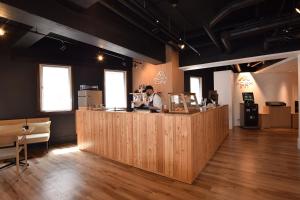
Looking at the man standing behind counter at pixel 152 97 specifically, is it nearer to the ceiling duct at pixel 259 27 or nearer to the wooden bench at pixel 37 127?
the ceiling duct at pixel 259 27

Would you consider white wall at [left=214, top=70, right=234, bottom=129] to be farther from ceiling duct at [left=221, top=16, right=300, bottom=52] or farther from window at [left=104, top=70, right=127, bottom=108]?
window at [left=104, top=70, right=127, bottom=108]

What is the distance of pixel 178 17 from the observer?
4.57 metres

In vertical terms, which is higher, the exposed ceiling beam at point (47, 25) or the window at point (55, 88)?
the exposed ceiling beam at point (47, 25)

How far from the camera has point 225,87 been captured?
8320 millimetres

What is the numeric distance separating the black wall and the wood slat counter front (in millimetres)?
2069

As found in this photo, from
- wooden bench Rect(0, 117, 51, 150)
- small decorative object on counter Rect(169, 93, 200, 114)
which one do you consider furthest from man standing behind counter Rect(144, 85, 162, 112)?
wooden bench Rect(0, 117, 51, 150)

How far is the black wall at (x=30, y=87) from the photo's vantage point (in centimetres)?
530

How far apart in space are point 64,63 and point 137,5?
13.6ft

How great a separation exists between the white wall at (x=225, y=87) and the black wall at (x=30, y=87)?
17.6 ft

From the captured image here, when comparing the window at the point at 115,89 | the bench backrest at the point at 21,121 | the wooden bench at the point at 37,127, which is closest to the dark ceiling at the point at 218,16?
the window at the point at 115,89

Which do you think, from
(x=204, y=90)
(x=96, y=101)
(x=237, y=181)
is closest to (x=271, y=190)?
(x=237, y=181)

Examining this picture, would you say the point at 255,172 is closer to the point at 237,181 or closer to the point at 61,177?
the point at 237,181

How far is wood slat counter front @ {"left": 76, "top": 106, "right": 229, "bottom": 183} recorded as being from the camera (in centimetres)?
309

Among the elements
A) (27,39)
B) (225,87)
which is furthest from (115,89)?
(225,87)
